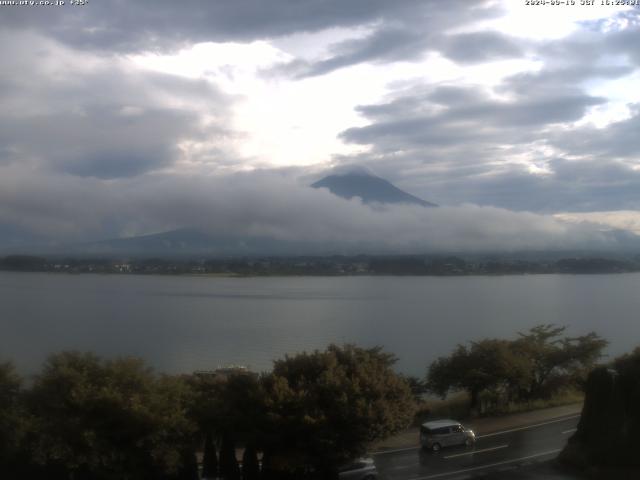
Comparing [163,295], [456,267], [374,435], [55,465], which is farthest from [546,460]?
[456,267]

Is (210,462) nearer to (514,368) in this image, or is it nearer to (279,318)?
(514,368)

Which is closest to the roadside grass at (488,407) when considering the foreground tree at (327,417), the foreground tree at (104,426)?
the foreground tree at (327,417)

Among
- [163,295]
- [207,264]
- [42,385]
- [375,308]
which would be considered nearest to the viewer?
[42,385]

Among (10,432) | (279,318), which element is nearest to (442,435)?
(10,432)

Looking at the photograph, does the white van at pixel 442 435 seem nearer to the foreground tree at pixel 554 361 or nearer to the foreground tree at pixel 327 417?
the foreground tree at pixel 327 417

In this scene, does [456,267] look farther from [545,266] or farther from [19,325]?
[19,325]

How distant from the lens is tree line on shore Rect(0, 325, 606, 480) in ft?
30.7

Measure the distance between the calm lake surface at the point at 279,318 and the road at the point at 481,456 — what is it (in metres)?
11.3

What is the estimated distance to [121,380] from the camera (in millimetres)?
10070

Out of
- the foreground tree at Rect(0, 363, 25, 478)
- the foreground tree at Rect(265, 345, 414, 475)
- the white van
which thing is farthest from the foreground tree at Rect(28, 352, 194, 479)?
the white van

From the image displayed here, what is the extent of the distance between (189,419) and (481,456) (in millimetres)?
5116

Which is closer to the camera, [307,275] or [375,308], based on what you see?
[375,308]

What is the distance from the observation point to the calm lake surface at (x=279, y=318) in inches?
1193

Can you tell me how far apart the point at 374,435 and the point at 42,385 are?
4.95 meters
